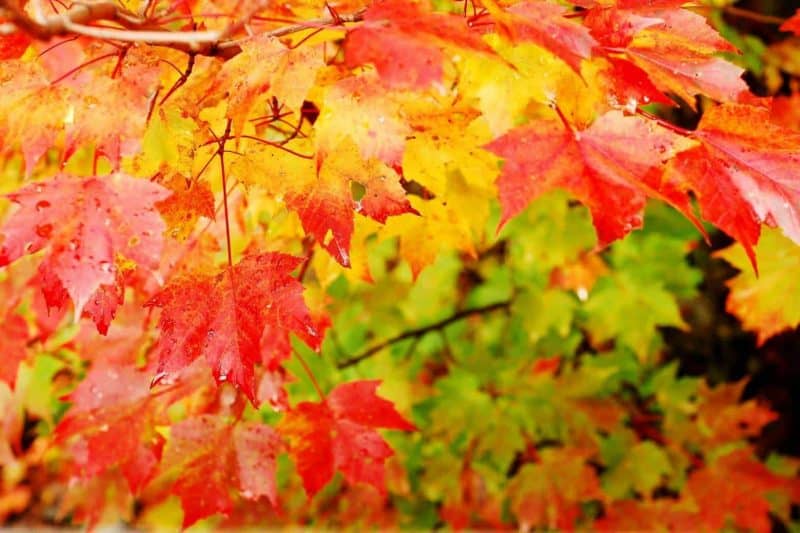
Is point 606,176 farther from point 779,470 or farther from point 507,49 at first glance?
point 779,470

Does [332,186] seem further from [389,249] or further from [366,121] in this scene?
[389,249]

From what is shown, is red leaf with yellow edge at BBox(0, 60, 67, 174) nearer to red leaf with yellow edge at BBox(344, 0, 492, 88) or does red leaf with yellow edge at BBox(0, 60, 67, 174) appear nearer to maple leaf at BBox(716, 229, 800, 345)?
red leaf with yellow edge at BBox(344, 0, 492, 88)

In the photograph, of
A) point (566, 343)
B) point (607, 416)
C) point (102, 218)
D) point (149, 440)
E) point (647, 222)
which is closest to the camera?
point (102, 218)

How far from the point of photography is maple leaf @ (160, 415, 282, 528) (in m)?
1.34

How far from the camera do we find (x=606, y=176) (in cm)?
87

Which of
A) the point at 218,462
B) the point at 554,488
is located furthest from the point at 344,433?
the point at 554,488

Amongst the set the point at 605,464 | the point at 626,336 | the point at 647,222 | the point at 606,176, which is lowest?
the point at 605,464

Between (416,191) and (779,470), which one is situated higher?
(416,191)

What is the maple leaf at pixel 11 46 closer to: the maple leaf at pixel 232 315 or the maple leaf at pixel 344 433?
the maple leaf at pixel 232 315

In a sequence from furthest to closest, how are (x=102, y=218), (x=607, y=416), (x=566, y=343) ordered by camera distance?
(x=566, y=343), (x=607, y=416), (x=102, y=218)

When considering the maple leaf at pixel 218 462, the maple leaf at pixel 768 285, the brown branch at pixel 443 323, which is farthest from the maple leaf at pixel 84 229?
the brown branch at pixel 443 323

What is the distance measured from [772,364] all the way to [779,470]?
1.15 feet

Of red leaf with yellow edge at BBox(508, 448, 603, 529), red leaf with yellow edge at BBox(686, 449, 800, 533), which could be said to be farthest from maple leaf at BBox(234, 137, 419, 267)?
red leaf with yellow edge at BBox(686, 449, 800, 533)

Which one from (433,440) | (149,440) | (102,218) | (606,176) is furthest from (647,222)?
(102,218)
